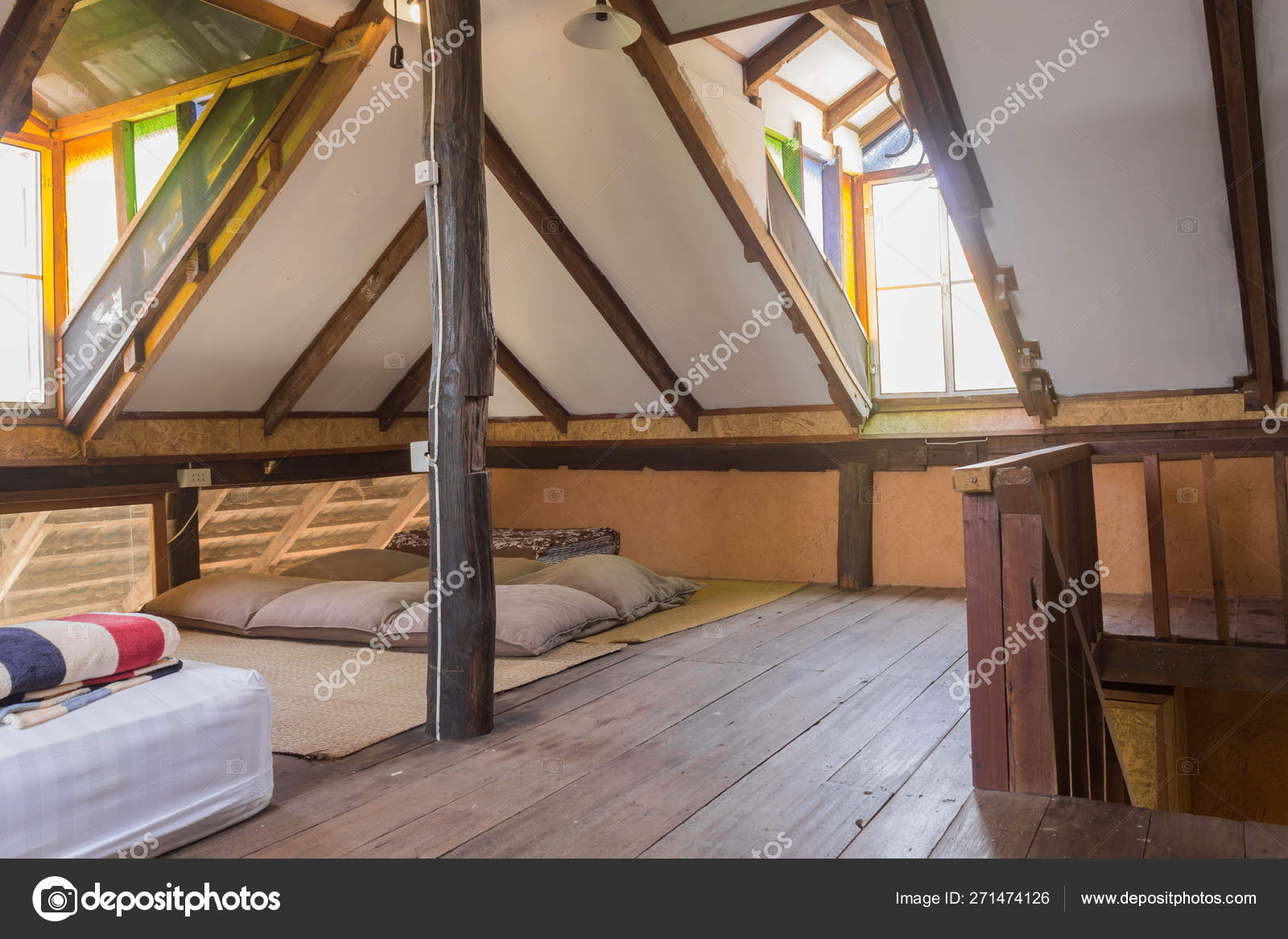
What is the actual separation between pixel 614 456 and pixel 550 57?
10.6 ft

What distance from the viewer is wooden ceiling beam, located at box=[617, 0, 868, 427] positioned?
4.26 meters

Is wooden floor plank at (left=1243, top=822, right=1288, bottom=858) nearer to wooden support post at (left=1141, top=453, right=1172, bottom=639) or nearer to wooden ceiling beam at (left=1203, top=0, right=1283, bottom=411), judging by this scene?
wooden support post at (left=1141, top=453, right=1172, bottom=639)

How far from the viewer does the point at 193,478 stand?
228 inches

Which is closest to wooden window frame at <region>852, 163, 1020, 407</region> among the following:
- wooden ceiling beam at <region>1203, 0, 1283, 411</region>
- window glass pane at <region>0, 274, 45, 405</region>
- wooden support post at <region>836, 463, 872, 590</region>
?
wooden support post at <region>836, 463, 872, 590</region>

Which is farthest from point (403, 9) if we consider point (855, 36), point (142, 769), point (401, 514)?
point (401, 514)

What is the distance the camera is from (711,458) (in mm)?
6773

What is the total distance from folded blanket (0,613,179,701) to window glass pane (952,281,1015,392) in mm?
4807

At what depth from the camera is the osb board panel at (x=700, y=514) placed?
646cm

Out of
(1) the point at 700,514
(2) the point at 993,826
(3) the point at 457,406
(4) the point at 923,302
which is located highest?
(4) the point at 923,302

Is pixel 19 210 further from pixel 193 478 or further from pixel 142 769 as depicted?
pixel 142 769

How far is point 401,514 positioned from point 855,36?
4.76 m

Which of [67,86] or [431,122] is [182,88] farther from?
[431,122]

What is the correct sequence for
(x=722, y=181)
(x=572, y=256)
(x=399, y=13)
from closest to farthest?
(x=399, y=13) < (x=722, y=181) < (x=572, y=256)

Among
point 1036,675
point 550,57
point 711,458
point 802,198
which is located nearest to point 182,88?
point 550,57
